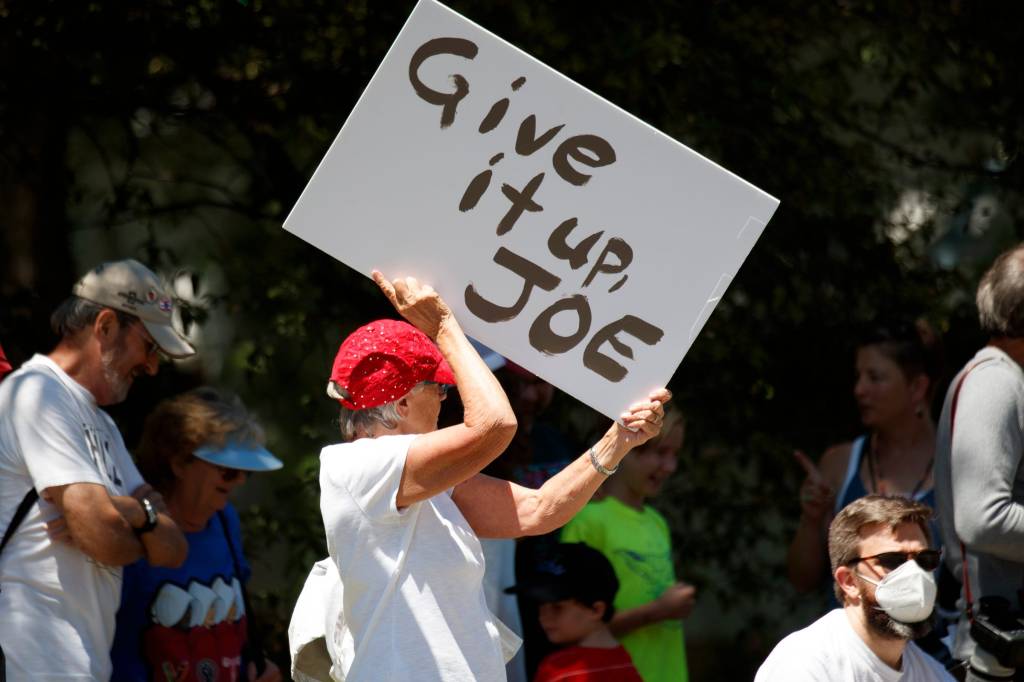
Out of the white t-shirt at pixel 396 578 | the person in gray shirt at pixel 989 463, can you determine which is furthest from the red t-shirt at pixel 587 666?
the white t-shirt at pixel 396 578

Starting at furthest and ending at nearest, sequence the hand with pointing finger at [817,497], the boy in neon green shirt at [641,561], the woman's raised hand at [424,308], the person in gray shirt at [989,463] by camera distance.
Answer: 1. the hand with pointing finger at [817,497]
2. the boy in neon green shirt at [641,561]
3. the person in gray shirt at [989,463]
4. the woman's raised hand at [424,308]

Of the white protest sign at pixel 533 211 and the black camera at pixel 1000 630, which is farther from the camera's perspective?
the black camera at pixel 1000 630

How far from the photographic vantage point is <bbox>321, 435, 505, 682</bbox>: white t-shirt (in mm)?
2975

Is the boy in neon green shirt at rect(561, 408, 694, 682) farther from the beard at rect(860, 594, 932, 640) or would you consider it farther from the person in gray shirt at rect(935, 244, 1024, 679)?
the beard at rect(860, 594, 932, 640)

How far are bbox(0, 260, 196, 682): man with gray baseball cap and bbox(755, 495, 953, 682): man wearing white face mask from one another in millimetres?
1711

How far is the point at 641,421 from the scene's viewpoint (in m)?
3.14

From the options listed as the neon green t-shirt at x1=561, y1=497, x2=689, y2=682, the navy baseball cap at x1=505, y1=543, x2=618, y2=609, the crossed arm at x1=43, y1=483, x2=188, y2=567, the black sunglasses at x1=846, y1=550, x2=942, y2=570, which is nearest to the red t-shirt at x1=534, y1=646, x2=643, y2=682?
the navy baseball cap at x1=505, y1=543, x2=618, y2=609

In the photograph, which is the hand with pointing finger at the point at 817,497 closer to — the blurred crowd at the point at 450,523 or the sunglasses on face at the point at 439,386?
the blurred crowd at the point at 450,523

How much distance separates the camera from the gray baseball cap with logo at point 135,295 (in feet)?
13.7

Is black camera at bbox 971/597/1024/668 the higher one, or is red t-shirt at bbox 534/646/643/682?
black camera at bbox 971/597/1024/668

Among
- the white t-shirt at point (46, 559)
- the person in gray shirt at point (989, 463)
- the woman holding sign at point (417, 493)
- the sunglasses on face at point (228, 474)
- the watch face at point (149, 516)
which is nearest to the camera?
the woman holding sign at point (417, 493)

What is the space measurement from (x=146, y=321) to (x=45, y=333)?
1283 mm

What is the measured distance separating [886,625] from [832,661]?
0.54 ft

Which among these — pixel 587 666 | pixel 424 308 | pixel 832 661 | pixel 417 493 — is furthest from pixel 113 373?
pixel 832 661
